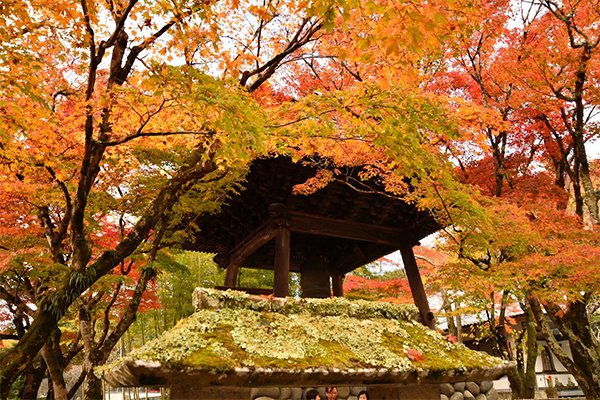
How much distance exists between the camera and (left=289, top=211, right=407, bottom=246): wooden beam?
8.95m

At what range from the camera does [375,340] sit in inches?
141

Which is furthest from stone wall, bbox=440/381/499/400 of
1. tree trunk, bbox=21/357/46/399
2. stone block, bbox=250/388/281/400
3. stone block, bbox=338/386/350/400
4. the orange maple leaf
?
tree trunk, bbox=21/357/46/399

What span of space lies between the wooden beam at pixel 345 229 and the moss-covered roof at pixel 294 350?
4.82 metres

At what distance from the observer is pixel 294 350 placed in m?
3.16

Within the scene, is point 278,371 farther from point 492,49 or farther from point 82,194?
point 492,49

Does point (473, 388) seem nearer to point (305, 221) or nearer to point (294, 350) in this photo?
point (305, 221)

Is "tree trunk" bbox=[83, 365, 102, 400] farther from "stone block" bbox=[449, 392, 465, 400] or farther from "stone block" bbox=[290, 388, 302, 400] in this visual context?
"stone block" bbox=[449, 392, 465, 400]

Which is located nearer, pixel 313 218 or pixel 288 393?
pixel 288 393

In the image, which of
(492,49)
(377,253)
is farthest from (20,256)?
(492,49)

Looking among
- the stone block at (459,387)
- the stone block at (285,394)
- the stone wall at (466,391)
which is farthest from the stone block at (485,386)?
the stone block at (285,394)

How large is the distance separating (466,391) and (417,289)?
8.68ft

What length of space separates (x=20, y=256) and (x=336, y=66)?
29.4 feet

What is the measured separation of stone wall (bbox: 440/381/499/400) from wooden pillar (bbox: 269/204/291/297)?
3.68 m

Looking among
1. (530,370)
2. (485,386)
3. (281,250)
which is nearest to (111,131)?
(281,250)
